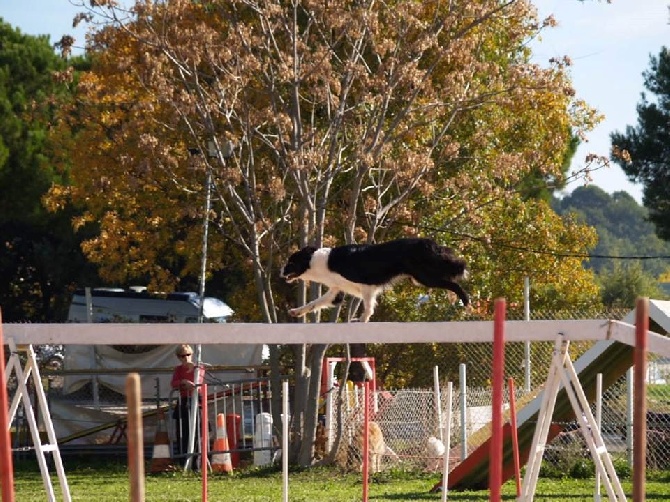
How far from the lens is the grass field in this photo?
464 inches

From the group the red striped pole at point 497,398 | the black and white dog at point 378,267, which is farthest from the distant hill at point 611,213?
the red striped pole at point 497,398

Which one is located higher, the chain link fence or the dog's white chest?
the dog's white chest

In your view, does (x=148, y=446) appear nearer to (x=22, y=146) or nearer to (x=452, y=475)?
(x=452, y=475)

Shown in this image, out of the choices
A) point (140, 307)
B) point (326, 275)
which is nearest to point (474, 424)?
point (326, 275)

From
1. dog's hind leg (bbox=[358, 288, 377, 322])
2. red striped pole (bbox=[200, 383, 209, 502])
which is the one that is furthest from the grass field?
dog's hind leg (bbox=[358, 288, 377, 322])

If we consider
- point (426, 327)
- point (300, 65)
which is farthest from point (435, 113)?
point (426, 327)

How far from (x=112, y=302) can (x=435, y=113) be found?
38.8 ft

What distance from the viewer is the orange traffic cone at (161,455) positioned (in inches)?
575

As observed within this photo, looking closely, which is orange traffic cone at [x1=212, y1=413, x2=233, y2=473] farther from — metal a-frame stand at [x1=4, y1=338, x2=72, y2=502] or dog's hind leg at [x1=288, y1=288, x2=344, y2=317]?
metal a-frame stand at [x1=4, y1=338, x2=72, y2=502]

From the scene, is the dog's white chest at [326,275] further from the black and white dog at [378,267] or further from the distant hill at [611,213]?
the distant hill at [611,213]

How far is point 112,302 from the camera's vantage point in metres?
25.6

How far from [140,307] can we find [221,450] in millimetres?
11507

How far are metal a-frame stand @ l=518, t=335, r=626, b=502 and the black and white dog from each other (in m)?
1.59

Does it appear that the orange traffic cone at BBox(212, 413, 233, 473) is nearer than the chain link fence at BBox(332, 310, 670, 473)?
No
